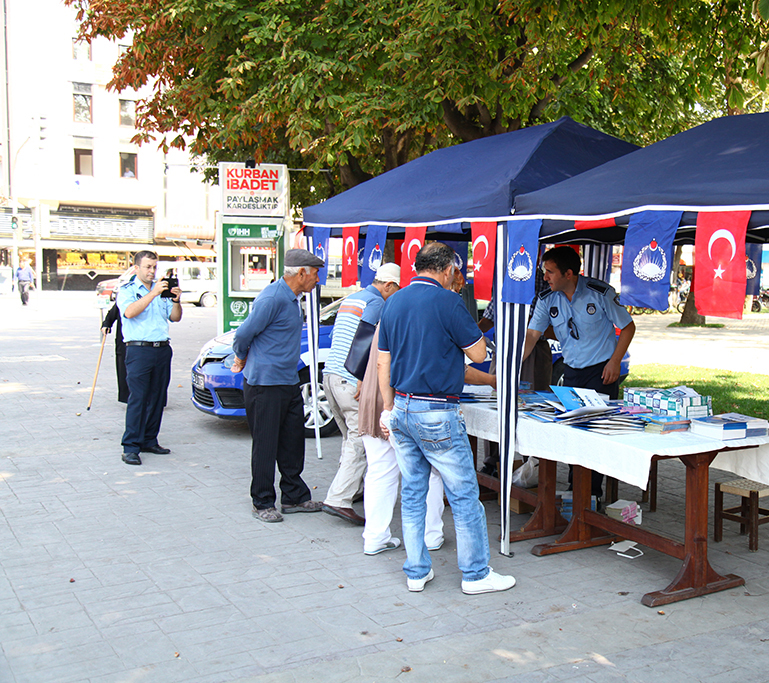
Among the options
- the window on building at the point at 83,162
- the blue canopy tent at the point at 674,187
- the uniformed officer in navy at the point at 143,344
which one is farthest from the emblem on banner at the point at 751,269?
the window on building at the point at 83,162

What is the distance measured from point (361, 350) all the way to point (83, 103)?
41.6 m

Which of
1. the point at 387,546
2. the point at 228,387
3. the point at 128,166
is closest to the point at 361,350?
the point at 387,546

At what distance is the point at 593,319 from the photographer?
5719mm

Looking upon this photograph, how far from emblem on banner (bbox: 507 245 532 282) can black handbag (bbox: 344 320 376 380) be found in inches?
37.3

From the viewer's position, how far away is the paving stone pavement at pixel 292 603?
139 inches

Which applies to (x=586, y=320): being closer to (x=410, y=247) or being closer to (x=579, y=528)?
(x=410, y=247)

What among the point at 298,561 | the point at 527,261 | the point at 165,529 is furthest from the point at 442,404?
the point at 165,529

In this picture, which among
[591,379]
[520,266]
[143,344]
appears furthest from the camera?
[143,344]

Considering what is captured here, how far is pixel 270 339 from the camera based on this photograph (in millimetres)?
5461

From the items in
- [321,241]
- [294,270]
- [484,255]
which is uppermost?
[321,241]

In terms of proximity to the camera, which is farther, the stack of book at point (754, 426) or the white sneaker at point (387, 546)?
the white sneaker at point (387, 546)

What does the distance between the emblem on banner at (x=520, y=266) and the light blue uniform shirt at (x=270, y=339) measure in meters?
1.66

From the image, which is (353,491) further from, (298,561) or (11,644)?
(11,644)

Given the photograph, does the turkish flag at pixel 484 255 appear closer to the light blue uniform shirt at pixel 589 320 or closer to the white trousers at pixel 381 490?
the light blue uniform shirt at pixel 589 320
